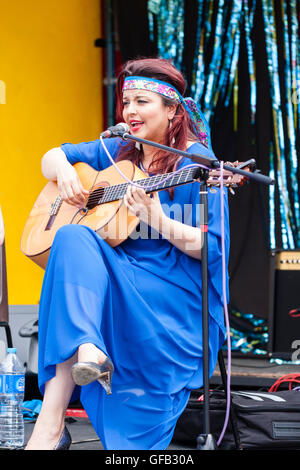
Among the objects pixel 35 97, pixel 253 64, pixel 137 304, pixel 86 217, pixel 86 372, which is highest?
pixel 253 64

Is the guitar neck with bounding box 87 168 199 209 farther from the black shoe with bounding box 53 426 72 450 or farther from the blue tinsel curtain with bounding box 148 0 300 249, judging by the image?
the blue tinsel curtain with bounding box 148 0 300 249

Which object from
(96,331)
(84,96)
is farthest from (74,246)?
(84,96)

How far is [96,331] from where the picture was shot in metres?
1.76

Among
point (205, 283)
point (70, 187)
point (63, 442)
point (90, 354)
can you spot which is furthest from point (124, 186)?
point (63, 442)

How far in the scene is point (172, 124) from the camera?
2291 millimetres

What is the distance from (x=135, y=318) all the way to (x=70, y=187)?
23.1 inches

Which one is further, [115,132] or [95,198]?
[95,198]

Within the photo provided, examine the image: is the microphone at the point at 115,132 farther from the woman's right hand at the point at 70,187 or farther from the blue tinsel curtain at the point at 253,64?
the blue tinsel curtain at the point at 253,64

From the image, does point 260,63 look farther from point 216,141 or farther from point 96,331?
point 96,331

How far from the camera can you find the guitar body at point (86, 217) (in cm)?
208

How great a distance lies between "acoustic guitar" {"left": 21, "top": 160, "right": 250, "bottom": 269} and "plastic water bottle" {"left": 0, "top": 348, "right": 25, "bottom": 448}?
48 cm

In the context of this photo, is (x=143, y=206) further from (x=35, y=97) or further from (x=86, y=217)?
(x=35, y=97)

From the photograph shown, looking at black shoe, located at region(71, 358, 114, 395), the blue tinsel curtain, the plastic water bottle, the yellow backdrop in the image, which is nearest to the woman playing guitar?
black shoe, located at region(71, 358, 114, 395)
